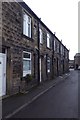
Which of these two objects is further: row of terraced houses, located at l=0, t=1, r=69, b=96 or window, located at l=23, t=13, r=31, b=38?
window, located at l=23, t=13, r=31, b=38

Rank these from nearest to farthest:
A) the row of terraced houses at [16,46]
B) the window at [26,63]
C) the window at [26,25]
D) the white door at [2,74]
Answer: the white door at [2,74], the row of terraced houses at [16,46], the window at [26,63], the window at [26,25]

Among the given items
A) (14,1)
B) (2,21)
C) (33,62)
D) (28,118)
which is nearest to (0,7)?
(2,21)

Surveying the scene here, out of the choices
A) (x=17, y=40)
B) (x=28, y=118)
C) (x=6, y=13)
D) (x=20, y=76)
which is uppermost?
(x=6, y=13)

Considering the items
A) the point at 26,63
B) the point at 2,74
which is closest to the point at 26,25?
the point at 26,63

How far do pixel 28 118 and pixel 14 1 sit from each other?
824 centimetres

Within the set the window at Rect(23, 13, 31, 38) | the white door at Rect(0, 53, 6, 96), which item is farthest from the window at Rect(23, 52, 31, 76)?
the white door at Rect(0, 53, 6, 96)

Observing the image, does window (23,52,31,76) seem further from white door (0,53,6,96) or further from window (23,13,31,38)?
white door (0,53,6,96)

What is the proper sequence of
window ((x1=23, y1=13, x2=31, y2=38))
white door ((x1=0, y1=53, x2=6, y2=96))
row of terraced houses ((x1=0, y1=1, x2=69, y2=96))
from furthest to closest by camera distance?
window ((x1=23, y1=13, x2=31, y2=38)) → row of terraced houses ((x1=0, y1=1, x2=69, y2=96)) → white door ((x1=0, y1=53, x2=6, y2=96))

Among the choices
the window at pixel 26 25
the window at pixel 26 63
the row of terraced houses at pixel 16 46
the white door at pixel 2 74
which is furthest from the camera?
the window at pixel 26 25

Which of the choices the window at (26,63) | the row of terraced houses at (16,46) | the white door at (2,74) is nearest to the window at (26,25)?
the row of terraced houses at (16,46)

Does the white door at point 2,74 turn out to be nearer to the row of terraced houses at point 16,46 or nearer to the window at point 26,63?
the row of terraced houses at point 16,46

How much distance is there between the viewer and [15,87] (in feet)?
47.0

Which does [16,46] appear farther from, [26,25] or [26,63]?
[26,25]

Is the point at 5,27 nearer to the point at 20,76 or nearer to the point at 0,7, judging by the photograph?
the point at 0,7
